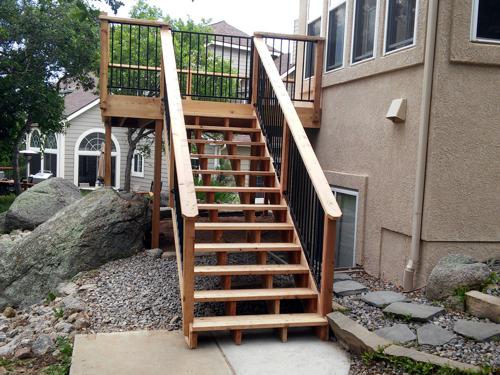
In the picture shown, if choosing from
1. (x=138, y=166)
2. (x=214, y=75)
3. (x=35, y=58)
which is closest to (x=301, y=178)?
(x=214, y=75)

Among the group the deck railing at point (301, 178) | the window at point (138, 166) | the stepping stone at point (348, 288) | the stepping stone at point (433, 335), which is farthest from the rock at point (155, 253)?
the window at point (138, 166)

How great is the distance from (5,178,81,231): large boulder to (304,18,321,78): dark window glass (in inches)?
223

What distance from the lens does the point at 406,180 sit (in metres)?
5.06

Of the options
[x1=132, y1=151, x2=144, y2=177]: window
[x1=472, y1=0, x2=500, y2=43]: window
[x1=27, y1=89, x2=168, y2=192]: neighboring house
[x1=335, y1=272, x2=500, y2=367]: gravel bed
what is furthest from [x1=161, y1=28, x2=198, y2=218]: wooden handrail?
→ [x1=132, y1=151, x2=144, y2=177]: window

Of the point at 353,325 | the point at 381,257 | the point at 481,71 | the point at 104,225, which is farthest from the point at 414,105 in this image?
the point at 104,225

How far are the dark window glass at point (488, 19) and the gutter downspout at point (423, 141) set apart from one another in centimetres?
46

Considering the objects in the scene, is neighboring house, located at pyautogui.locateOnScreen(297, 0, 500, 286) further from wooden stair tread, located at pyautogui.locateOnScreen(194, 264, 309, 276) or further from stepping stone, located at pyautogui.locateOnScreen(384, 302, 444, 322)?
wooden stair tread, located at pyautogui.locateOnScreen(194, 264, 309, 276)

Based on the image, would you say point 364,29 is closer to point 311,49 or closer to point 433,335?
point 311,49

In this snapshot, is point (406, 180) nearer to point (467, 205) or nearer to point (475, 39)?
point (467, 205)

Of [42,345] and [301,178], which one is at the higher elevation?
[301,178]

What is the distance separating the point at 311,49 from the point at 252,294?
4.98 metres

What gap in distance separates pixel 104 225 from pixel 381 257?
3374 millimetres

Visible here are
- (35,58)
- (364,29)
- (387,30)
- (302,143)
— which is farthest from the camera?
(35,58)

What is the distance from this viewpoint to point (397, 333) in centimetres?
372
